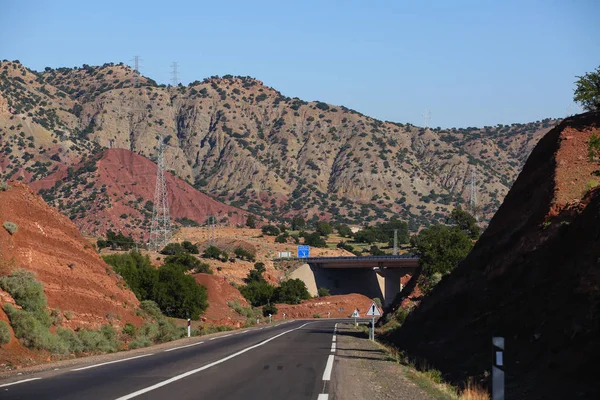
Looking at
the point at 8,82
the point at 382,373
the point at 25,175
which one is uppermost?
the point at 8,82

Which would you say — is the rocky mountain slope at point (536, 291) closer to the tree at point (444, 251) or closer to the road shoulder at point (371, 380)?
the road shoulder at point (371, 380)

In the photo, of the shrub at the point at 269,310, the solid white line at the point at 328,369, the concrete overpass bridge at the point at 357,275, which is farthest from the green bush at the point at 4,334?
the concrete overpass bridge at the point at 357,275

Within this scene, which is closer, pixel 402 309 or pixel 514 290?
pixel 514 290

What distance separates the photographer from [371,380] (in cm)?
1923

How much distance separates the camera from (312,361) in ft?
78.3

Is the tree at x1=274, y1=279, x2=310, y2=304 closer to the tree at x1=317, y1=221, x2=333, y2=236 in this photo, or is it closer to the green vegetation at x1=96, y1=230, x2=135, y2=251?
the green vegetation at x1=96, y1=230, x2=135, y2=251

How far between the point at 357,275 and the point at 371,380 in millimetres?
98637

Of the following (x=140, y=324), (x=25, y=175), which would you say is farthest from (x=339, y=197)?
(x=140, y=324)

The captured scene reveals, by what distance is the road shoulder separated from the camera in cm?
1612

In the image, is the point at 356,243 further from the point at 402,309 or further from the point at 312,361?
the point at 312,361

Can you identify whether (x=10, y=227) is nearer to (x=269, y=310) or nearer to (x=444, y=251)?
(x=444, y=251)

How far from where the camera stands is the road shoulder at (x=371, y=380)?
635 inches

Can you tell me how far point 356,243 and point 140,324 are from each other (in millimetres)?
110223

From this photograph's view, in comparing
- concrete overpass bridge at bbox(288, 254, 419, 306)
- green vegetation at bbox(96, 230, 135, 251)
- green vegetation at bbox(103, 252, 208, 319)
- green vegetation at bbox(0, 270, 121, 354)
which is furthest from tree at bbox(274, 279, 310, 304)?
green vegetation at bbox(0, 270, 121, 354)
